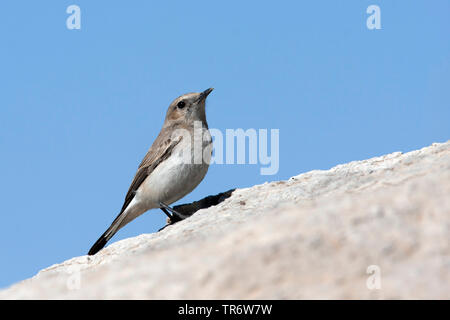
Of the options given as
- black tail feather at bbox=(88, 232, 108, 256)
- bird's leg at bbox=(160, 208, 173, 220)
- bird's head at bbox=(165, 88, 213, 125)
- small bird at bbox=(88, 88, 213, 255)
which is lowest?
black tail feather at bbox=(88, 232, 108, 256)

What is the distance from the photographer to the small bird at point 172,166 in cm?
1016

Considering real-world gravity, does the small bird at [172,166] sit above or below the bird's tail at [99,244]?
above

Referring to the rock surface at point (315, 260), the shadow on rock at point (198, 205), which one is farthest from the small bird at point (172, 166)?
the rock surface at point (315, 260)

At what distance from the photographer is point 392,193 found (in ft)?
16.2

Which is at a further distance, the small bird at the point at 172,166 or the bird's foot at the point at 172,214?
the small bird at the point at 172,166

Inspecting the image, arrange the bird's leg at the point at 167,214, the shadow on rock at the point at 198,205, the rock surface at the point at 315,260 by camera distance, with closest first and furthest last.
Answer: the rock surface at the point at 315,260
the shadow on rock at the point at 198,205
the bird's leg at the point at 167,214

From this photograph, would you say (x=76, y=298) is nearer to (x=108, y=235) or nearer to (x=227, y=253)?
(x=227, y=253)

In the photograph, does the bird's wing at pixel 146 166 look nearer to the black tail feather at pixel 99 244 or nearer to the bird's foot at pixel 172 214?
the black tail feather at pixel 99 244

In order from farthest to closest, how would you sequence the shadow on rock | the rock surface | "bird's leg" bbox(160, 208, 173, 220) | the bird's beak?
the bird's beak, "bird's leg" bbox(160, 208, 173, 220), the shadow on rock, the rock surface

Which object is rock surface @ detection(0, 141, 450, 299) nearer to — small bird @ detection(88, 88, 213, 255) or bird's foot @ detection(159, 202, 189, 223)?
bird's foot @ detection(159, 202, 189, 223)

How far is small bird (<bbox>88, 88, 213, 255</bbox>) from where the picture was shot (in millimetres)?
10156

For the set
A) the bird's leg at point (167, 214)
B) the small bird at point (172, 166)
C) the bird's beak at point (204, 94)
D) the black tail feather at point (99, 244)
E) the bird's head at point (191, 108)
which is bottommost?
the black tail feather at point (99, 244)

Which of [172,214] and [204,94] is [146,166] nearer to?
[172,214]

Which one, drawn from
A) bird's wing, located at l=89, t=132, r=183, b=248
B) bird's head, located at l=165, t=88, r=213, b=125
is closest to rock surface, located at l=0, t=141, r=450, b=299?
bird's wing, located at l=89, t=132, r=183, b=248
